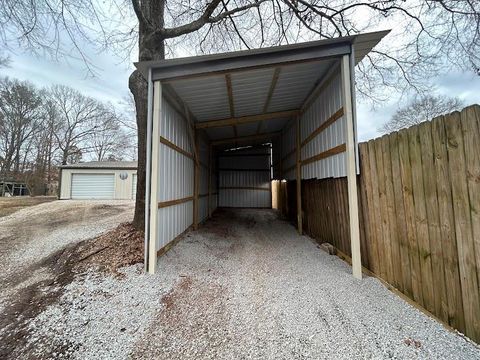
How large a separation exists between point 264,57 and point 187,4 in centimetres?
446

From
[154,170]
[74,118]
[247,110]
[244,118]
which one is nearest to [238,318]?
[154,170]

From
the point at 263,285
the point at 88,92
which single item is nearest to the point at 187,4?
the point at 263,285

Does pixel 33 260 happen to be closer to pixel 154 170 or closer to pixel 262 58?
pixel 154 170

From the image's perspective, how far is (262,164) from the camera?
13.4 m

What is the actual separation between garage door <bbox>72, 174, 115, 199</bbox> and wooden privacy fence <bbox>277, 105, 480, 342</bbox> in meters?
14.1

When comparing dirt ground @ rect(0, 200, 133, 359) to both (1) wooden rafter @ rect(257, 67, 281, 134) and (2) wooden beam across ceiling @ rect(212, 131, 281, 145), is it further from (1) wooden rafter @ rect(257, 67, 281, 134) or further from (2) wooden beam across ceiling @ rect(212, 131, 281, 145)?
(2) wooden beam across ceiling @ rect(212, 131, 281, 145)

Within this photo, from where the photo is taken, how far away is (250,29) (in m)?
7.22

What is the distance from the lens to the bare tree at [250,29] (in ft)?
13.6

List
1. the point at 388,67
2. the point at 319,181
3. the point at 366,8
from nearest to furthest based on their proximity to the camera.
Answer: the point at 319,181 → the point at 366,8 → the point at 388,67

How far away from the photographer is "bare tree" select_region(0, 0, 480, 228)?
4.14 meters

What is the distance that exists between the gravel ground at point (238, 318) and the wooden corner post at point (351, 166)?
320 mm

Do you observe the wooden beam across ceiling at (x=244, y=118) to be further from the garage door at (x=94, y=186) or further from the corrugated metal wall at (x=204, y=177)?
the garage door at (x=94, y=186)

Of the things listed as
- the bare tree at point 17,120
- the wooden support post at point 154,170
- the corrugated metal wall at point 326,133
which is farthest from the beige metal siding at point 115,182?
the corrugated metal wall at point 326,133

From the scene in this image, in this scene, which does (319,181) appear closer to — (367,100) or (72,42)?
(367,100)
